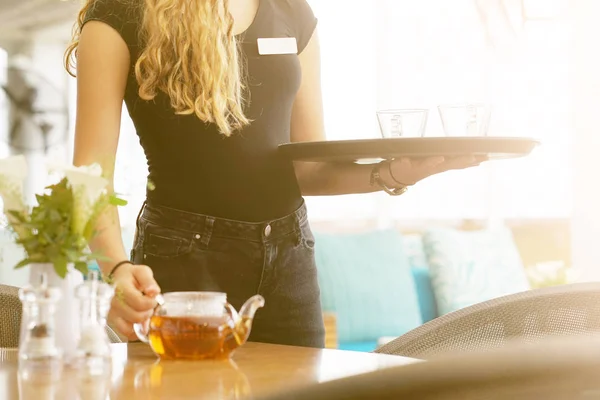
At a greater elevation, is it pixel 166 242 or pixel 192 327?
pixel 166 242

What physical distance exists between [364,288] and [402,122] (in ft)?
8.98

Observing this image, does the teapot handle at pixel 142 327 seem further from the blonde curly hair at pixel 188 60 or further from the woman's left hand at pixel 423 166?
the woman's left hand at pixel 423 166

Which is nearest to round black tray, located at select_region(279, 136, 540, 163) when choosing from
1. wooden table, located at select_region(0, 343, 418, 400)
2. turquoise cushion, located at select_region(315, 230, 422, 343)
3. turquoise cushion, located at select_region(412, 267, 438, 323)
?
wooden table, located at select_region(0, 343, 418, 400)

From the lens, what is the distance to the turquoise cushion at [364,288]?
13.8ft

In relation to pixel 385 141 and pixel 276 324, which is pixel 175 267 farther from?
pixel 385 141

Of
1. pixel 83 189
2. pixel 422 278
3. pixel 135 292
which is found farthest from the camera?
pixel 422 278

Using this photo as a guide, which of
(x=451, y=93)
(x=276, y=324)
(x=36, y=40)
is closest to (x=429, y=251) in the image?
(x=451, y=93)

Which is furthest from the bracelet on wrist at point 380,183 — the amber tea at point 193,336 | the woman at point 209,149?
the amber tea at point 193,336

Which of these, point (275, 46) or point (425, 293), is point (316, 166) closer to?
point (275, 46)

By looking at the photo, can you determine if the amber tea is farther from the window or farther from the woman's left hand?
the window

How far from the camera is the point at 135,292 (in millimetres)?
1174

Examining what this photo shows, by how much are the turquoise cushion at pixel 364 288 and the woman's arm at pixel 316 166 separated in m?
2.42

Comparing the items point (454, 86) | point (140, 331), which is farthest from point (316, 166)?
point (454, 86)

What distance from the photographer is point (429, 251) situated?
4.67 m
